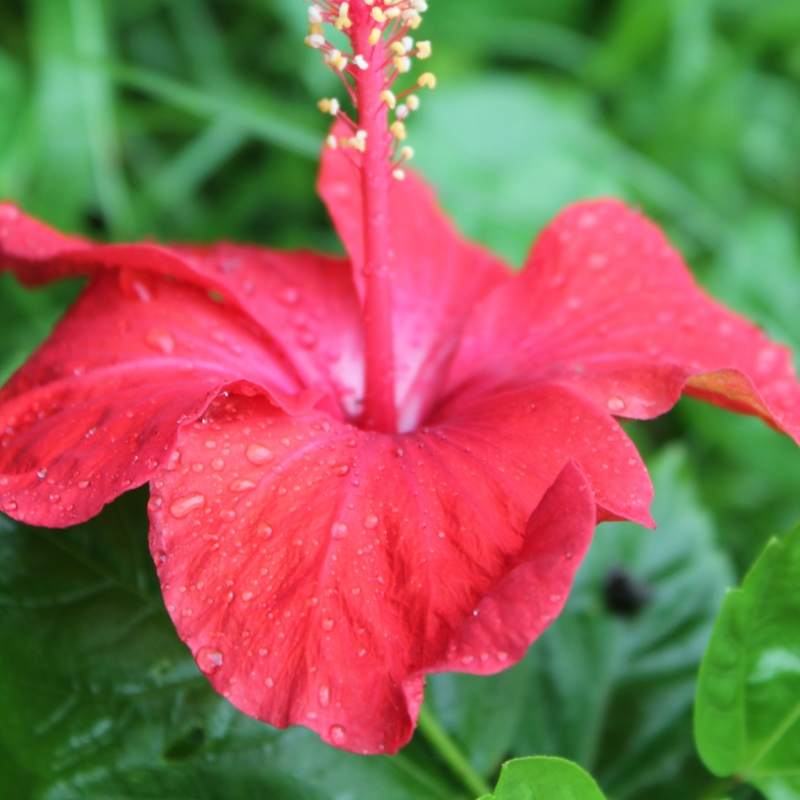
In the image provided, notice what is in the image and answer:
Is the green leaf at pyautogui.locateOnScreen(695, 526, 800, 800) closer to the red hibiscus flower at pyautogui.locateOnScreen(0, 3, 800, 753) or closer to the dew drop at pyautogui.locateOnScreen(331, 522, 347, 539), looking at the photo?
the red hibiscus flower at pyautogui.locateOnScreen(0, 3, 800, 753)

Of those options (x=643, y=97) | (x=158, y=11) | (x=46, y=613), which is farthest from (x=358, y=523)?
(x=643, y=97)

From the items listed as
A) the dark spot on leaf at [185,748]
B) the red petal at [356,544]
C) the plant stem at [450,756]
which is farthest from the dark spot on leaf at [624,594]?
the dark spot on leaf at [185,748]

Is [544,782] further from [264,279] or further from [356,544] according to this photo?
[264,279]

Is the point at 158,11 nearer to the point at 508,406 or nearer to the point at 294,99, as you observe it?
the point at 294,99

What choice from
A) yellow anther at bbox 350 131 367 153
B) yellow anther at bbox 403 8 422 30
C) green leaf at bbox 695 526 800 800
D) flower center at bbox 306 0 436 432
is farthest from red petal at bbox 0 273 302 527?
green leaf at bbox 695 526 800 800

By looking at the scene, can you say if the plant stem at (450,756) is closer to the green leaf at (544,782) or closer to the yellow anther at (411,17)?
the green leaf at (544,782)

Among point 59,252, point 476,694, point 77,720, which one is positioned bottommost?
point 476,694
